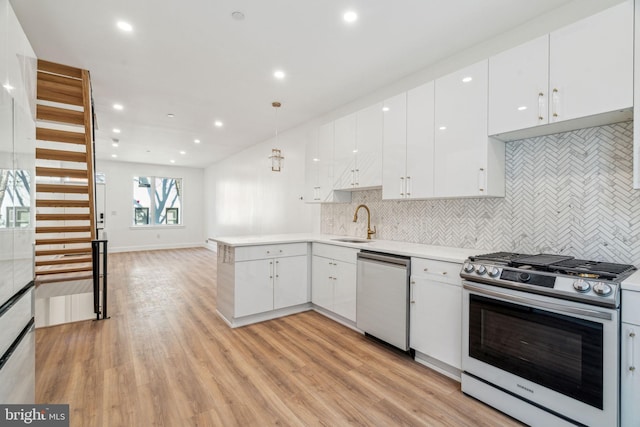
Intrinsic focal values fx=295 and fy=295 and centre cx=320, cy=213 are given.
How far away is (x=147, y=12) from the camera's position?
7.59 ft

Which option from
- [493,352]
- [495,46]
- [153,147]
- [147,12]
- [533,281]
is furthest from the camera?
[153,147]

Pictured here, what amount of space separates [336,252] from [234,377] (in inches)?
62.7

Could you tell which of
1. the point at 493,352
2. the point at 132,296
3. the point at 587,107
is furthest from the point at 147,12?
the point at 132,296

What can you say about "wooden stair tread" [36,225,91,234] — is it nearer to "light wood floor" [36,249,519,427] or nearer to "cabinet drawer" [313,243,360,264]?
"light wood floor" [36,249,519,427]

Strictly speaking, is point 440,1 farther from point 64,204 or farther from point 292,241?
point 64,204

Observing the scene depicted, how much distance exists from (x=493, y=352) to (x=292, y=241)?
2290 millimetres

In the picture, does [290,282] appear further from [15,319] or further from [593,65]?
[593,65]

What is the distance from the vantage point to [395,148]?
3021 mm

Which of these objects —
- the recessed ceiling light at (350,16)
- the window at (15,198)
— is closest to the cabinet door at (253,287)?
the window at (15,198)

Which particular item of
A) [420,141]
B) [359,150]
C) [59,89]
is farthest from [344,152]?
[59,89]

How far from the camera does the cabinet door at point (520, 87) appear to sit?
6.59 feet

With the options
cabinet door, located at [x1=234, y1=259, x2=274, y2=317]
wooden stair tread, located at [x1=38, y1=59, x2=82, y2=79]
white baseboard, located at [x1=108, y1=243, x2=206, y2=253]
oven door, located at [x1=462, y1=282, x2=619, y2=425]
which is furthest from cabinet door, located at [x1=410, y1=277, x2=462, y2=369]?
white baseboard, located at [x1=108, y1=243, x2=206, y2=253]

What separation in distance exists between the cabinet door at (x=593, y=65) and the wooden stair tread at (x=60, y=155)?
15.9 feet

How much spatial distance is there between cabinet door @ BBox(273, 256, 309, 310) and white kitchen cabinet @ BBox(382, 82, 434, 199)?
1391 millimetres
